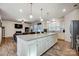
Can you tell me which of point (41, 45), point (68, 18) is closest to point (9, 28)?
point (41, 45)

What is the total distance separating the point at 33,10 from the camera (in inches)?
44.3

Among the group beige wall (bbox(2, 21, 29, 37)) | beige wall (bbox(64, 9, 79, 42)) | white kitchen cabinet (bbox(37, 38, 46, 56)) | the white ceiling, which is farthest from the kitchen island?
beige wall (bbox(64, 9, 79, 42))

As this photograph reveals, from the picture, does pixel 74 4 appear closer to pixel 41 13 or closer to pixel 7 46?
pixel 41 13

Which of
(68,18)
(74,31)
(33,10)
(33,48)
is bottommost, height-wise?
(33,48)

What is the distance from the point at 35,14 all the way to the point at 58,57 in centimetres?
68

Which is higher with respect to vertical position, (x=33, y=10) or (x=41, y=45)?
(x=33, y=10)

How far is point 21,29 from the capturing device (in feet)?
4.00

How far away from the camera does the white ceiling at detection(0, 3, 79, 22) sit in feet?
3.48

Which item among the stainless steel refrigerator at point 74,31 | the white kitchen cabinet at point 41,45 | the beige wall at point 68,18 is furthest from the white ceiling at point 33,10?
the white kitchen cabinet at point 41,45


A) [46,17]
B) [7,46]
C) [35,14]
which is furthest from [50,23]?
[7,46]

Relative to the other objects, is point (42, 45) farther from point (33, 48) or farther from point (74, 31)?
point (74, 31)

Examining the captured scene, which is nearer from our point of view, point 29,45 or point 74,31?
point 29,45

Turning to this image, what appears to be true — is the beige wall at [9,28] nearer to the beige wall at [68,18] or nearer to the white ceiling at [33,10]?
the white ceiling at [33,10]

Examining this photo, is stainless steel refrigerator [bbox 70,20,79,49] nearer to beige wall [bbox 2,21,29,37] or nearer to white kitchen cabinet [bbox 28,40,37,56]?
white kitchen cabinet [bbox 28,40,37,56]
